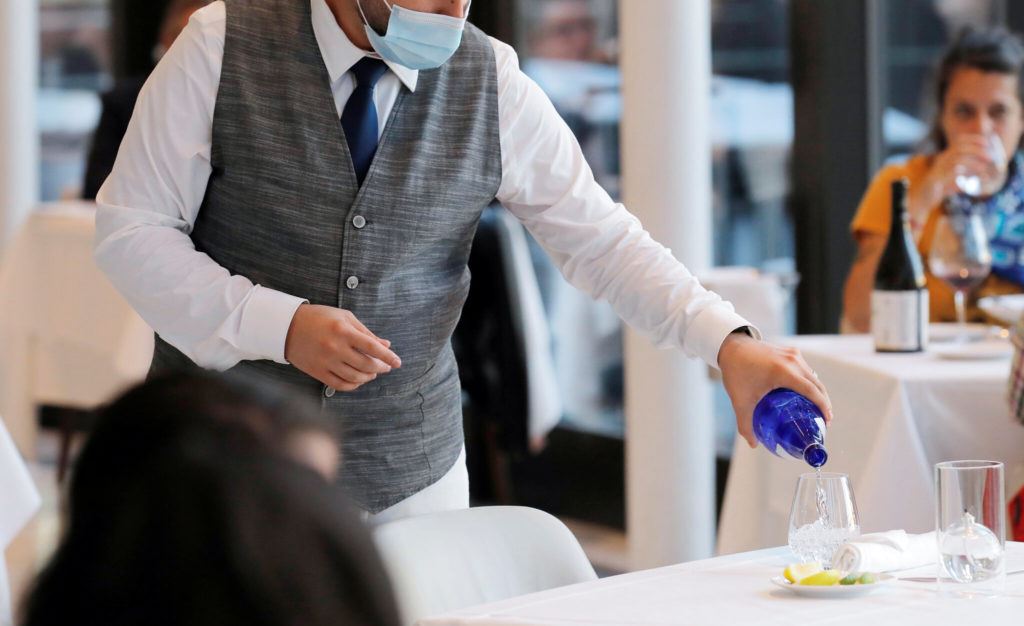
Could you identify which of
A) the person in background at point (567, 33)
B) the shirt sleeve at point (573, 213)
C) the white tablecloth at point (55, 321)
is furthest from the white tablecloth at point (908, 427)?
the white tablecloth at point (55, 321)

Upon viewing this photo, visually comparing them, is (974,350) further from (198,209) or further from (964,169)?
(198,209)

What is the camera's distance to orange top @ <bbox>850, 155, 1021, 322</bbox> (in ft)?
10.5

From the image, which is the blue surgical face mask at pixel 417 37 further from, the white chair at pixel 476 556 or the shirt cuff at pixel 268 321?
the white chair at pixel 476 556

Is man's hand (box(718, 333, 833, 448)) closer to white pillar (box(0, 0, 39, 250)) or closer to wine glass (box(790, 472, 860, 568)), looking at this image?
wine glass (box(790, 472, 860, 568))

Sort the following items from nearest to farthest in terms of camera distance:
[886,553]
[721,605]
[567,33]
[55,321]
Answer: [721,605] → [886,553] → [55,321] → [567,33]

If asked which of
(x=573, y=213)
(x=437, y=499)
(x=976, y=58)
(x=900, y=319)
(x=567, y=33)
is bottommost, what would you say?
(x=437, y=499)

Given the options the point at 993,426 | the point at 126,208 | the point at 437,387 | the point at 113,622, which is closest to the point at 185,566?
the point at 113,622

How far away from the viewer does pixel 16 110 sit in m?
5.70

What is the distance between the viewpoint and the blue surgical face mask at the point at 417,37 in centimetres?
176

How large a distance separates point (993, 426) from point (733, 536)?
0.65 metres

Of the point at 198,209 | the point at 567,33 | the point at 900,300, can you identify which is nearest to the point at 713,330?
the point at 198,209

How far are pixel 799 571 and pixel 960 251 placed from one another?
155 centimetres

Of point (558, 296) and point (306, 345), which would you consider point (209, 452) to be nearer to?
point (306, 345)

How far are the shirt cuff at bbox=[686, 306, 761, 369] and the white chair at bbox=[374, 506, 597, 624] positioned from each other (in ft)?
0.88
